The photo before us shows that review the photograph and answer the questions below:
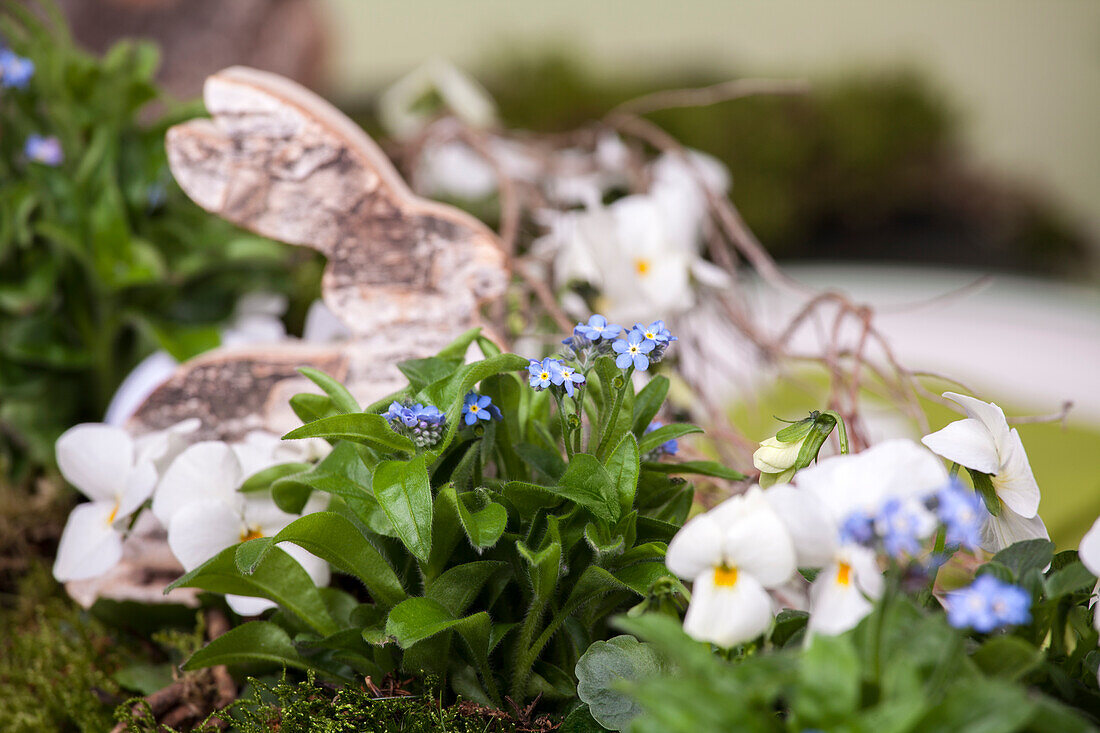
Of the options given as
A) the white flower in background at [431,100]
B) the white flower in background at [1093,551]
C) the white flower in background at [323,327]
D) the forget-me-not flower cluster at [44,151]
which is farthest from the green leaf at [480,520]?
the white flower in background at [431,100]

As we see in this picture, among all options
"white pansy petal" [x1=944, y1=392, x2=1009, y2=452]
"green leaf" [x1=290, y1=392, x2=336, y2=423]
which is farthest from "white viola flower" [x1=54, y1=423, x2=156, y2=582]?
"white pansy petal" [x1=944, y1=392, x2=1009, y2=452]

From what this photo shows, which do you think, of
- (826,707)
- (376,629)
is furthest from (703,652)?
(376,629)

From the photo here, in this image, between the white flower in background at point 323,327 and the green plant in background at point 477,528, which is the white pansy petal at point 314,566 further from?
the white flower in background at point 323,327

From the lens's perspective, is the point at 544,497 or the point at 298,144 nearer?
the point at 544,497

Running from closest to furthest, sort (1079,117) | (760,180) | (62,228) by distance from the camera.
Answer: (62,228), (760,180), (1079,117)

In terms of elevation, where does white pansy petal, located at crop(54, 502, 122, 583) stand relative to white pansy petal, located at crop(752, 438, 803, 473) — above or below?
below

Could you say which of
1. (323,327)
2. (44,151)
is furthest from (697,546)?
(44,151)

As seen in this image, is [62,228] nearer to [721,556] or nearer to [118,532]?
[118,532]

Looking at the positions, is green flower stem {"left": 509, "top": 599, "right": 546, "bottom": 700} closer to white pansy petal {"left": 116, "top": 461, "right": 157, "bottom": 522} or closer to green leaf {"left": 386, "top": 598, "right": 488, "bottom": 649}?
green leaf {"left": 386, "top": 598, "right": 488, "bottom": 649}
